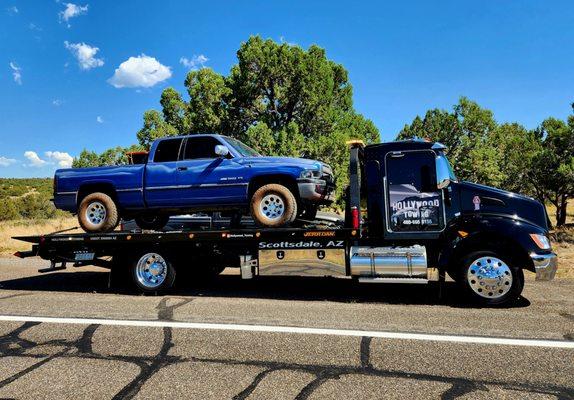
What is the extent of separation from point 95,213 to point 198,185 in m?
2.24

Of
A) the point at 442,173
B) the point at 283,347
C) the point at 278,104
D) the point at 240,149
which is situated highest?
the point at 278,104

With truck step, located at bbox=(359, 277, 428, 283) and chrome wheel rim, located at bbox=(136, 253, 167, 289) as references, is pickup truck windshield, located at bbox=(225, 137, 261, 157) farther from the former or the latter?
truck step, located at bbox=(359, 277, 428, 283)

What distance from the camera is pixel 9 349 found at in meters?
4.80

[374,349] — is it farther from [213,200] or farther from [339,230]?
[213,200]

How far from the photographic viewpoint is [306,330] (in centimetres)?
530

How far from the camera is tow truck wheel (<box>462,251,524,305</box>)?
6.43 m

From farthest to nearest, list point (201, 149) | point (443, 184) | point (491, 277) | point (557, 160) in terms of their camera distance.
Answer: point (557, 160) < point (201, 149) < point (443, 184) < point (491, 277)

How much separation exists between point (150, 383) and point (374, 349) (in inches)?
90.0

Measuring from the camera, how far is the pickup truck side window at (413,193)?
22.8ft

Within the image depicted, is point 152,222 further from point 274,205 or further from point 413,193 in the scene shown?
point 413,193

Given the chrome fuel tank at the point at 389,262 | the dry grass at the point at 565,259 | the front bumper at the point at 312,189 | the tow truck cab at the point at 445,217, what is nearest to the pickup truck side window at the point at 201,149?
the front bumper at the point at 312,189

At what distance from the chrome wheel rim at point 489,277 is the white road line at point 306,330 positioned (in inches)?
65.0

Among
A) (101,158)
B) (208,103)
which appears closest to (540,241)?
(208,103)

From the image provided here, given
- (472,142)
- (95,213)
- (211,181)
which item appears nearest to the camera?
(211,181)
